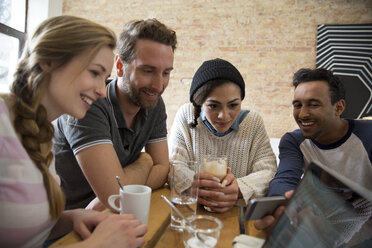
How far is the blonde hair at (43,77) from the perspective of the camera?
766 millimetres

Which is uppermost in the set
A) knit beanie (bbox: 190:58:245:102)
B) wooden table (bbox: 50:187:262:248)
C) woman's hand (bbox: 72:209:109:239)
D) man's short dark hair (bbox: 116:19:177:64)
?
man's short dark hair (bbox: 116:19:177:64)

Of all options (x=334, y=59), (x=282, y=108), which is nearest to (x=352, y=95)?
(x=334, y=59)

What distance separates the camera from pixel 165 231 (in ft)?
2.88

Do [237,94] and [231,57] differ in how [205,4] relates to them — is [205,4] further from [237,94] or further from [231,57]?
[237,94]

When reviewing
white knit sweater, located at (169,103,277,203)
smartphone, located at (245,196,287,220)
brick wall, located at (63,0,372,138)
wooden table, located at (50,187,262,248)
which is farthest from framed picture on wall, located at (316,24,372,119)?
smartphone, located at (245,196,287,220)

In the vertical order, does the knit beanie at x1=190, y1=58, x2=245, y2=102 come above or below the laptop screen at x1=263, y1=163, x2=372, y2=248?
above

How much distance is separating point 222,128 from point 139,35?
0.64m

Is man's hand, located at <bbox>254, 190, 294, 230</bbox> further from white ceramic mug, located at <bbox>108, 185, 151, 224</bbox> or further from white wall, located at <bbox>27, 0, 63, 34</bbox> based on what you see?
white wall, located at <bbox>27, 0, 63, 34</bbox>

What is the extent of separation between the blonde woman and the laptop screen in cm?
40

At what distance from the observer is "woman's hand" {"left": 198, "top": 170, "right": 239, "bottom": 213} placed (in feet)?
3.46

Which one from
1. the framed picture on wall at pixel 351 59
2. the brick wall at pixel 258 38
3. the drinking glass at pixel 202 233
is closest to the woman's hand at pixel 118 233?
the drinking glass at pixel 202 233

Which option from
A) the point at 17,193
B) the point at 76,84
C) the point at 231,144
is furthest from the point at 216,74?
the point at 17,193

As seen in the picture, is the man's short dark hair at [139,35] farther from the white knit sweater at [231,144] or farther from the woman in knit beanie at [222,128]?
the white knit sweater at [231,144]

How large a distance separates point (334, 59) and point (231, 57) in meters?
1.39
